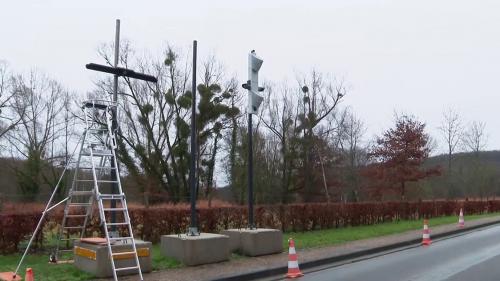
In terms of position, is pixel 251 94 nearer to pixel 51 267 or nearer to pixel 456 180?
pixel 51 267

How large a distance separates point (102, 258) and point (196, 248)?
2277 millimetres

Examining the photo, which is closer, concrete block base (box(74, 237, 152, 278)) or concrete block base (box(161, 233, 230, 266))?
concrete block base (box(74, 237, 152, 278))

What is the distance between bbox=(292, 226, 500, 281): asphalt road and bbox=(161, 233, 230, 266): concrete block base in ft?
6.72

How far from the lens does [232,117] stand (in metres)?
40.4

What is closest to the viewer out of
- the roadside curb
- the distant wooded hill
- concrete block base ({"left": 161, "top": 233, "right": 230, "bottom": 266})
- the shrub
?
the roadside curb

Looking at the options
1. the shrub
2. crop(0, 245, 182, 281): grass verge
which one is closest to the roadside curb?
crop(0, 245, 182, 281): grass verge

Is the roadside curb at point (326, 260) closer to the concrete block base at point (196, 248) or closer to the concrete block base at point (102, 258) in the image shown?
the concrete block base at point (196, 248)

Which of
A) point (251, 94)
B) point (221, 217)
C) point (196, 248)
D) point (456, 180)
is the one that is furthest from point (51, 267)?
point (456, 180)

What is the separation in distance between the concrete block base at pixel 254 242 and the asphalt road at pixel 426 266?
1836mm

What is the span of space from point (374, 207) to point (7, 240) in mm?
19076

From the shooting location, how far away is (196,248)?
438 inches

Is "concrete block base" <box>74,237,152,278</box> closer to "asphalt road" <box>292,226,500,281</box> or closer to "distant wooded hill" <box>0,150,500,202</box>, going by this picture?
"asphalt road" <box>292,226,500,281</box>

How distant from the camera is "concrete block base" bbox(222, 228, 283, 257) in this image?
12.7 metres

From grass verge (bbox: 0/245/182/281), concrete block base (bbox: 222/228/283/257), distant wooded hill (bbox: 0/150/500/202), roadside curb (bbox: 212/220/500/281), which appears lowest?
roadside curb (bbox: 212/220/500/281)
